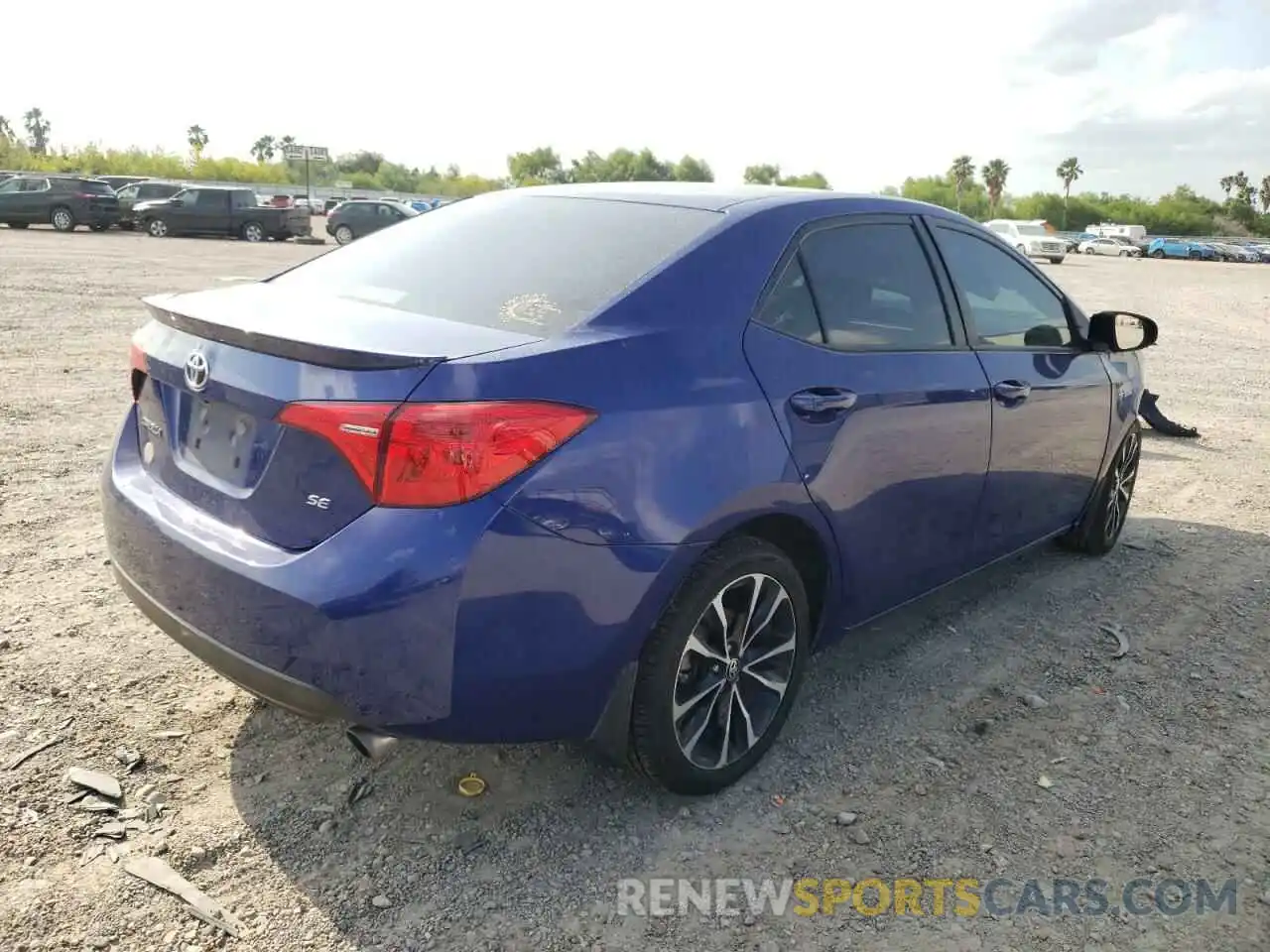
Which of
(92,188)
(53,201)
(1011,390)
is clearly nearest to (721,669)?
(1011,390)

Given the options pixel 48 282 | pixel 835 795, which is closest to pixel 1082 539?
pixel 835 795

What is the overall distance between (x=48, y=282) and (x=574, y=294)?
48.9 ft

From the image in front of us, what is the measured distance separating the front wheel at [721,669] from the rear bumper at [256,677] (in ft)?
2.53

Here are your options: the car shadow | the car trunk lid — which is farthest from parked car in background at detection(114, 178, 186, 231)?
the car shadow

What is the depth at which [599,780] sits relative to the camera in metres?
2.96

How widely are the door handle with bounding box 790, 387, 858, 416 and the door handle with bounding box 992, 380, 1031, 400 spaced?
96 centimetres

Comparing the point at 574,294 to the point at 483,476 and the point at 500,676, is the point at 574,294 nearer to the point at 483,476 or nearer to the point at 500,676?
the point at 483,476

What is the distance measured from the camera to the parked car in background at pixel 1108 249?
63.5m

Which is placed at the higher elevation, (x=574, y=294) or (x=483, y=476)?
(x=574, y=294)

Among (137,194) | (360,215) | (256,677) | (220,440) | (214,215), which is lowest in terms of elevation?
(256,677)

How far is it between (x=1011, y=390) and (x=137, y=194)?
34.7 meters

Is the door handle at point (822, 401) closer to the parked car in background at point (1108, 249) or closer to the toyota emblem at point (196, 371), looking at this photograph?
the toyota emblem at point (196, 371)

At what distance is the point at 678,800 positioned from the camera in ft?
9.48

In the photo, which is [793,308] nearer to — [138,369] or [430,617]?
[430,617]
